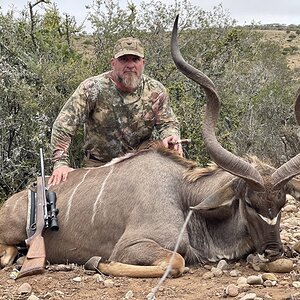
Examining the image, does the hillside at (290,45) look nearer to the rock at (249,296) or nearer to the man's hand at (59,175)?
the man's hand at (59,175)

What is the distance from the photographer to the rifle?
3.92 meters

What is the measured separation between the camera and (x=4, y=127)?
6551 mm

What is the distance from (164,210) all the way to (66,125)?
4.16ft

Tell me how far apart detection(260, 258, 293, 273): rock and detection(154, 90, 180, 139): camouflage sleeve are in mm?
1770

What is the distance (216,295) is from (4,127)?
12.7ft

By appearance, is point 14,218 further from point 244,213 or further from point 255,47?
point 255,47

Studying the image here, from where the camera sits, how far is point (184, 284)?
3.58m

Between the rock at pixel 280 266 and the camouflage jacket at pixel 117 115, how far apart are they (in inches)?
69.5

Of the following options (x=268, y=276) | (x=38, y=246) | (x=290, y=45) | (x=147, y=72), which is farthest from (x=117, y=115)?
(x=290, y=45)

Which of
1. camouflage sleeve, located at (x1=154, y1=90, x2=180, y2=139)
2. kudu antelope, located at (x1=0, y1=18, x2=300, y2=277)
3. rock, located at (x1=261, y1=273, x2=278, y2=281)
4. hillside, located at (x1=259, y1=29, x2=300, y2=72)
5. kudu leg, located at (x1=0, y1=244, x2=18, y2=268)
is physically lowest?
kudu leg, located at (x1=0, y1=244, x2=18, y2=268)

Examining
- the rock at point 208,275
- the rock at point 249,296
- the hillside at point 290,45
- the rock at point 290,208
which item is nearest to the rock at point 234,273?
the rock at point 208,275

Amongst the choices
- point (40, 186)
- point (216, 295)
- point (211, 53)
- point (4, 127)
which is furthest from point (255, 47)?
point (216, 295)

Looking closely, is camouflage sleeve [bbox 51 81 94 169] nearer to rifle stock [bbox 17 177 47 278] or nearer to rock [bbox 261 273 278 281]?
rifle stock [bbox 17 177 47 278]

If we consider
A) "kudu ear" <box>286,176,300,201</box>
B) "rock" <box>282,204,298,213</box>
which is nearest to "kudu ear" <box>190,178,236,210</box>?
"kudu ear" <box>286,176,300,201</box>
